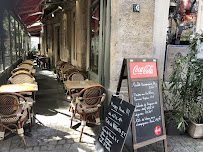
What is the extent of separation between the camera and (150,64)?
288 cm

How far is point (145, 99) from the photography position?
2.76 meters

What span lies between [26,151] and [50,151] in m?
0.38

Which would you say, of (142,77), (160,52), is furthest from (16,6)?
(142,77)

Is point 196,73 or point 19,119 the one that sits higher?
point 196,73

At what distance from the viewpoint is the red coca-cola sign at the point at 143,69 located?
2703 millimetres

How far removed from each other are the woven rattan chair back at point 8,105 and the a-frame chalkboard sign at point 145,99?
180 centimetres

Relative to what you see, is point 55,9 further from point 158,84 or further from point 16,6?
point 158,84

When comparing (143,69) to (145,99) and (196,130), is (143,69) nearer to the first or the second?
(145,99)

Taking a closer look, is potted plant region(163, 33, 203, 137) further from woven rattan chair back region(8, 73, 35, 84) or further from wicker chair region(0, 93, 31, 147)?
woven rattan chair back region(8, 73, 35, 84)

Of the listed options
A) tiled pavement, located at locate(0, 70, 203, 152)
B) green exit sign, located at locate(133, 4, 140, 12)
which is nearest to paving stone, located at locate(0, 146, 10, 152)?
tiled pavement, located at locate(0, 70, 203, 152)

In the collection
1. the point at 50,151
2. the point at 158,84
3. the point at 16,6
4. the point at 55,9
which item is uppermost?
the point at 55,9

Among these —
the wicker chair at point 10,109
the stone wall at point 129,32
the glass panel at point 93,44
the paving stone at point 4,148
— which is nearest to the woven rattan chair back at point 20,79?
the wicker chair at point 10,109

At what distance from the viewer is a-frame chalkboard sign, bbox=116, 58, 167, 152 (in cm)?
263

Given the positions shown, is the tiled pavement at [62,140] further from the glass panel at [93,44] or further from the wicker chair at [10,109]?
the glass panel at [93,44]
